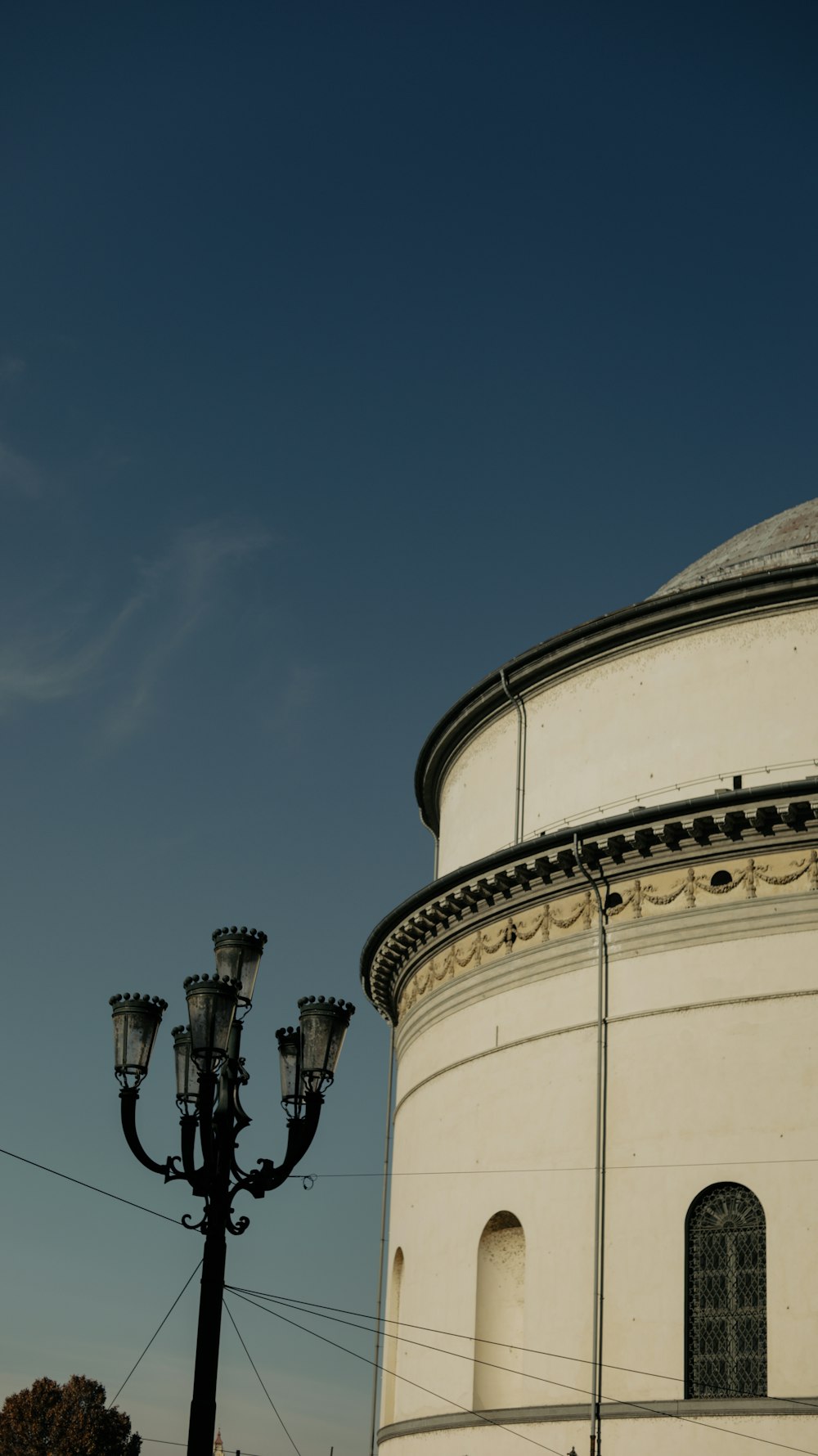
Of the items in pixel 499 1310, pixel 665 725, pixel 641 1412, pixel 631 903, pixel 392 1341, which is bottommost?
pixel 641 1412

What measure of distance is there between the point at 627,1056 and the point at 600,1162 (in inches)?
42.0

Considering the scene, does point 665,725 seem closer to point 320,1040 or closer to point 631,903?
point 631,903

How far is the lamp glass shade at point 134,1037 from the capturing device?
9.81 m

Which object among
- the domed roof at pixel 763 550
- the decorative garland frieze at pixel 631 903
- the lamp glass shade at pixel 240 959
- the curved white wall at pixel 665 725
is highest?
the domed roof at pixel 763 550

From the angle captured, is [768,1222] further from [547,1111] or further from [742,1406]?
[547,1111]

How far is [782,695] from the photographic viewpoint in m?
17.0

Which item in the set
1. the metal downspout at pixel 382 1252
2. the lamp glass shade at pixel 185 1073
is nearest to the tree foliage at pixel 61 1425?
the metal downspout at pixel 382 1252

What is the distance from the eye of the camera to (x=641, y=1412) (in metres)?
14.6

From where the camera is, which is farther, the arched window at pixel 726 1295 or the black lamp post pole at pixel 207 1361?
the arched window at pixel 726 1295

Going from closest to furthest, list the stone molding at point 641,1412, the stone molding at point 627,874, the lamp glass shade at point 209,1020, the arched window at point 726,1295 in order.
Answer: the lamp glass shade at point 209,1020 → the stone molding at point 641,1412 → the arched window at point 726,1295 → the stone molding at point 627,874

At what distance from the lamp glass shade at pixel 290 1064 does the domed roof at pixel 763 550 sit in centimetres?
919

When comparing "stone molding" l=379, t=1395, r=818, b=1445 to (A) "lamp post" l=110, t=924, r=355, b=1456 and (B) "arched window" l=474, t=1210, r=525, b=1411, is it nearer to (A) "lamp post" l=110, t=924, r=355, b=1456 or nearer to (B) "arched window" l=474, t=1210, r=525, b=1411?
(B) "arched window" l=474, t=1210, r=525, b=1411

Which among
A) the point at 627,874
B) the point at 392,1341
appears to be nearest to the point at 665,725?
the point at 627,874

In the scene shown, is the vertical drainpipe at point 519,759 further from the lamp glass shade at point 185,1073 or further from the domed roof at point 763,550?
the lamp glass shade at point 185,1073
